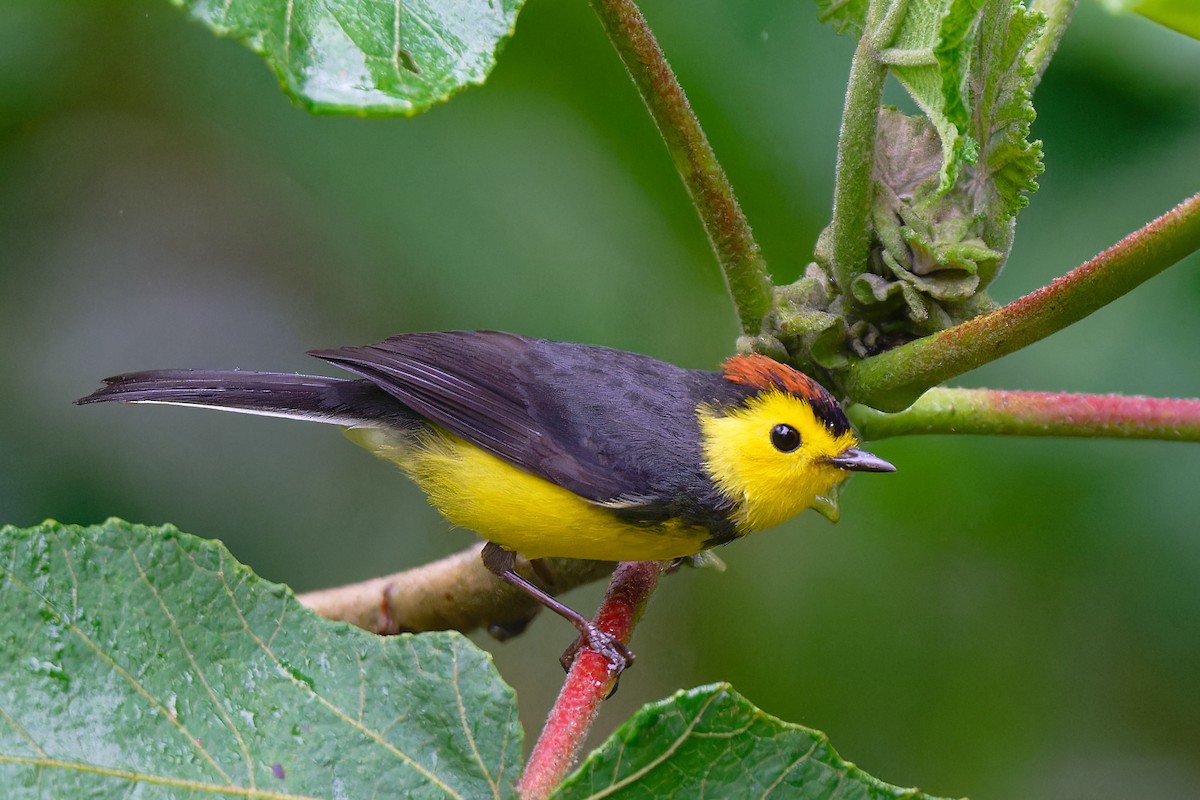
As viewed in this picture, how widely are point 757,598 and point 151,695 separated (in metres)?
2.20

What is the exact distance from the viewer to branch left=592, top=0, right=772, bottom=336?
205cm

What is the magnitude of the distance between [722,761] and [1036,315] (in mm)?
864

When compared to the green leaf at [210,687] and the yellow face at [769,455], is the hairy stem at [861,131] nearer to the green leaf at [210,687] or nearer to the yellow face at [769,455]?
the yellow face at [769,455]

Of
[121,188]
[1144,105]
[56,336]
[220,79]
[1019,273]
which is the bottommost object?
[56,336]

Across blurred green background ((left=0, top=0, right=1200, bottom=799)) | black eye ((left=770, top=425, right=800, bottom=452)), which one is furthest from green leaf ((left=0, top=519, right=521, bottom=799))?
blurred green background ((left=0, top=0, right=1200, bottom=799))

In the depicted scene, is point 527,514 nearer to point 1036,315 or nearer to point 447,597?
point 447,597

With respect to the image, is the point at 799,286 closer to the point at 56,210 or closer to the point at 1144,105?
the point at 1144,105

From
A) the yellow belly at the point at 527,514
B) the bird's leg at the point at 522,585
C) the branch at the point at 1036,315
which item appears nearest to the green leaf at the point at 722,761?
the bird's leg at the point at 522,585

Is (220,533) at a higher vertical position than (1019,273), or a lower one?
lower

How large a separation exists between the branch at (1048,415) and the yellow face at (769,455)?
17 centimetres

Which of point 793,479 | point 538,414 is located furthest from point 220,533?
point 793,479

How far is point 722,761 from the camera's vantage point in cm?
168

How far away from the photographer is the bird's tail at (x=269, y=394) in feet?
8.95

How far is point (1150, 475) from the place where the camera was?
3.35 meters
